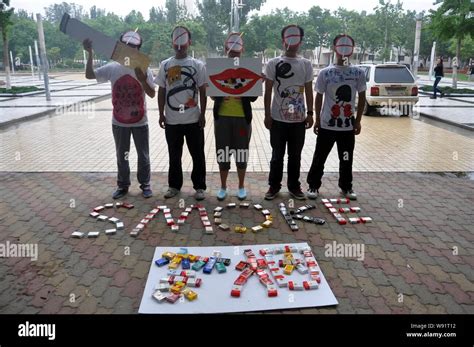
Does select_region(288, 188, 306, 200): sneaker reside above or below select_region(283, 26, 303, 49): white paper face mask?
below

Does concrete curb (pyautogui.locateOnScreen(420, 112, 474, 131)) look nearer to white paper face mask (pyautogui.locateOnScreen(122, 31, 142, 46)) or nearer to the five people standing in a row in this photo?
the five people standing in a row

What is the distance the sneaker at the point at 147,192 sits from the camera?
217 inches

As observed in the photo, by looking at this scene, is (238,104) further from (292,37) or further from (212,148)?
(212,148)

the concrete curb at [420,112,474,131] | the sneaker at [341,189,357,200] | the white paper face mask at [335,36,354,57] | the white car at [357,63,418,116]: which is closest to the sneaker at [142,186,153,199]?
the sneaker at [341,189,357,200]

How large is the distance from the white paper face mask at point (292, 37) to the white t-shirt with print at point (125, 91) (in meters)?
1.82

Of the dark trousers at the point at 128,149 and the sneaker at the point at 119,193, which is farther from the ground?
the dark trousers at the point at 128,149

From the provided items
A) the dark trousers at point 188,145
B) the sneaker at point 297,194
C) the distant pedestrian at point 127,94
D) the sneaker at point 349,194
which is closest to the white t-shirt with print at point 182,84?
the dark trousers at point 188,145

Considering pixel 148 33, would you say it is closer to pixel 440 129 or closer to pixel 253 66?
pixel 440 129

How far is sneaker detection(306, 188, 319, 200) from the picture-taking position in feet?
17.9

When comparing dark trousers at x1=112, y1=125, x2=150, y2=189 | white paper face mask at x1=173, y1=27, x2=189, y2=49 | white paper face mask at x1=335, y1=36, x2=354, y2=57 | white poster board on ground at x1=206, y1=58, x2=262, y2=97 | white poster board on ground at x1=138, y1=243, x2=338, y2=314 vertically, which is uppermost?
white paper face mask at x1=173, y1=27, x2=189, y2=49

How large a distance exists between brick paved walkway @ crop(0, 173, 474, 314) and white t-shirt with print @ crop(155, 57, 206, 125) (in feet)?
3.98

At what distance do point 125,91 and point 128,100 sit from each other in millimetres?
120

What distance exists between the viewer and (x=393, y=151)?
8.37 meters

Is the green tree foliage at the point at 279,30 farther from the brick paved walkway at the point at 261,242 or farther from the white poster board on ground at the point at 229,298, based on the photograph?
the white poster board on ground at the point at 229,298
